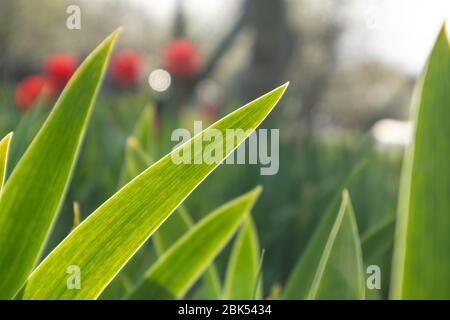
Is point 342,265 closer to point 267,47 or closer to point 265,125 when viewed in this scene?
point 265,125

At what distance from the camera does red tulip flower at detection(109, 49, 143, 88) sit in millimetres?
2596

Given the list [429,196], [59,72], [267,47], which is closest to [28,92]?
[59,72]

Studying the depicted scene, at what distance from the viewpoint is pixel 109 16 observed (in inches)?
486

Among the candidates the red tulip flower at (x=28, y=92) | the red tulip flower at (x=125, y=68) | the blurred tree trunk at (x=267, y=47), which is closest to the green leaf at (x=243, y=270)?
the red tulip flower at (x=28, y=92)

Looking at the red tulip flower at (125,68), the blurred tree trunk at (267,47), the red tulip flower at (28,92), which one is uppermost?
the blurred tree trunk at (267,47)

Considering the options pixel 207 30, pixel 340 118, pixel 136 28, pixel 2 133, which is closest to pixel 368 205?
pixel 2 133

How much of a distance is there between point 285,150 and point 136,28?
10919 mm

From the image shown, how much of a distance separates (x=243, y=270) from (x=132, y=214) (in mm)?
294

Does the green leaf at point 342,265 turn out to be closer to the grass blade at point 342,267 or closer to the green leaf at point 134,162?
the grass blade at point 342,267

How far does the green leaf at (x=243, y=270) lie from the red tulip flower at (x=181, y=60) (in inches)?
77.5

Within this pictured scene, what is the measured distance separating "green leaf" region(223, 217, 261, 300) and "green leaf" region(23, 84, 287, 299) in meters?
0.23

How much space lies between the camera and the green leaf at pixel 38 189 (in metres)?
0.43

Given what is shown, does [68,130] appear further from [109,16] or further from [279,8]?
[109,16]

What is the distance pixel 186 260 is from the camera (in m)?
0.56
